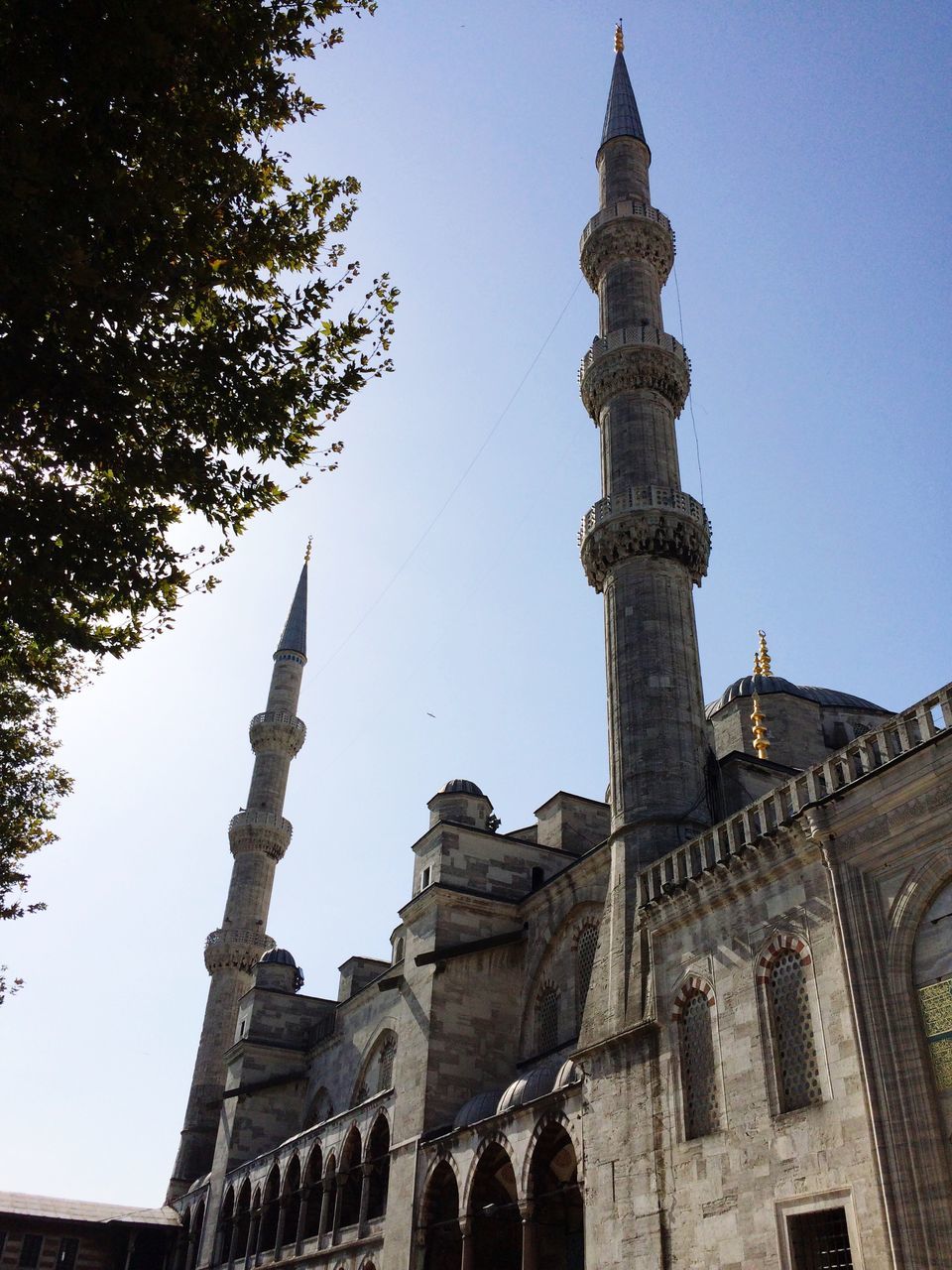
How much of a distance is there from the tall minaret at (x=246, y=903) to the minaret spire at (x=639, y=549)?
21081 mm

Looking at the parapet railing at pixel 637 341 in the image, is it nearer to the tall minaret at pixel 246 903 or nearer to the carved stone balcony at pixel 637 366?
the carved stone balcony at pixel 637 366

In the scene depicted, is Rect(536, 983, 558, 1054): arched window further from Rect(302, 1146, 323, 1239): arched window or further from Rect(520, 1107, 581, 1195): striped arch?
Rect(302, 1146, 323, 1239): arched window

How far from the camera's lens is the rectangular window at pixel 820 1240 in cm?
949

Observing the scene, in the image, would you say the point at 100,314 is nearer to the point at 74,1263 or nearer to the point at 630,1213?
the point at 630,1213

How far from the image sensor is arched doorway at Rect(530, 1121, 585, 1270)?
578 inches

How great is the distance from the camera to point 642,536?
18.3 metres

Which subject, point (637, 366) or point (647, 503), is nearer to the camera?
point (647, 503)

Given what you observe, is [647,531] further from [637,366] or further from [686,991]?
[686,991]

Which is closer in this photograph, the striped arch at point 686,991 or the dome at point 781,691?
the striped arch at point 686,991

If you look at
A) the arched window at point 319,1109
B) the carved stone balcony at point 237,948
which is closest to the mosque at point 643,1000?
the arched window at point 319,1109

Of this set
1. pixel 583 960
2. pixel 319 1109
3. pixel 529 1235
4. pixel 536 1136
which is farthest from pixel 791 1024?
pixel 319 1109

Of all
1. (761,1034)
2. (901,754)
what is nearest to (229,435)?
(901,754)

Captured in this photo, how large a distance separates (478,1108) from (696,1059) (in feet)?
20.2

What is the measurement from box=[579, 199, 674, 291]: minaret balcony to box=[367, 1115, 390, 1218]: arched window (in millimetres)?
17752
